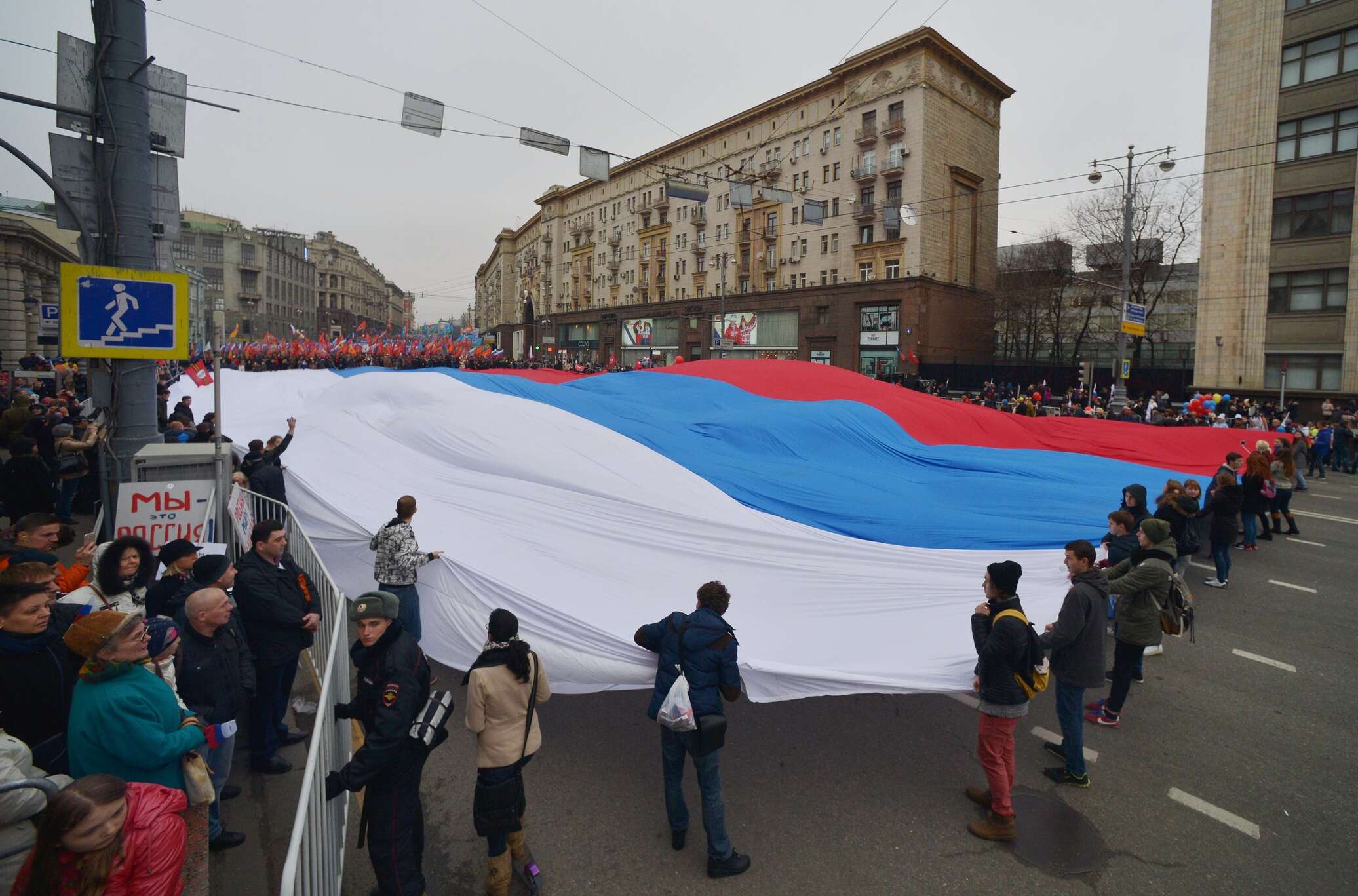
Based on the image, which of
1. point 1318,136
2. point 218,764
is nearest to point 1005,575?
point 218,764

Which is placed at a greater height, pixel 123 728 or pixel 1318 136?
pixel 1318 136

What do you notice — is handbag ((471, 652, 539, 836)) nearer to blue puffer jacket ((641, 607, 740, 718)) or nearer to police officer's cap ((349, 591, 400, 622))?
blue puffer jacket ((641, 607, 740, 718))

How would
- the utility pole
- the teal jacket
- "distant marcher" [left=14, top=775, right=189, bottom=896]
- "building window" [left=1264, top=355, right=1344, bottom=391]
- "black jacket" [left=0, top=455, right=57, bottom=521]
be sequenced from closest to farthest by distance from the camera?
1. "distant marcher" [left=14, top=775, right=189, bottom=896]
2. the teal jacket
3. the utility pole
4. "black jacket" [left=0, top=455, right=57, bottom=521]
5. "building window" [left=1264, top=355, right=1344, bottom=391]

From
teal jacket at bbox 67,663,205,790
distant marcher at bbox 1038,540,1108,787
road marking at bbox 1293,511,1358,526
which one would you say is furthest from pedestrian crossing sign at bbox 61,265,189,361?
road marking at bbox 1293,511,1358,526

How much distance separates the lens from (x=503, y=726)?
12.7ft

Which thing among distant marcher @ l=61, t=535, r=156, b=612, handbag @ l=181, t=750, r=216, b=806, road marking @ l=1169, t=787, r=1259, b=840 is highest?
distant marcher @ l=61, t=535, r=156, b=612

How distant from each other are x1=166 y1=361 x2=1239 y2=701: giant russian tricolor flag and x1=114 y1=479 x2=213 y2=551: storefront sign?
975 mm

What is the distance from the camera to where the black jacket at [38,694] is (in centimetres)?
336

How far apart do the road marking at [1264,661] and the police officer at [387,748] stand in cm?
820

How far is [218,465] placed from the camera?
6816mm

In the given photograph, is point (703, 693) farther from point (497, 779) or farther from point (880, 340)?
point (880, 340)

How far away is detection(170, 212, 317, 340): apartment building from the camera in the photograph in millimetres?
77312

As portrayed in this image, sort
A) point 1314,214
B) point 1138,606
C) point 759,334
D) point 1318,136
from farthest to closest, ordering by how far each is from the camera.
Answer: point 759,334, point 1314,214, point 1318,136, point 1138,606

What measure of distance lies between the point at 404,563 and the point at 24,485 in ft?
19.5
